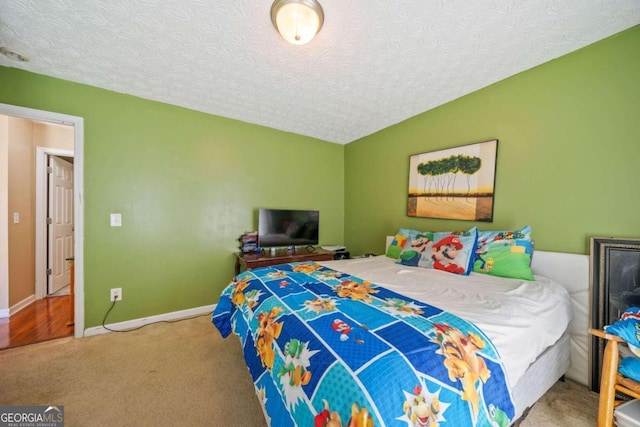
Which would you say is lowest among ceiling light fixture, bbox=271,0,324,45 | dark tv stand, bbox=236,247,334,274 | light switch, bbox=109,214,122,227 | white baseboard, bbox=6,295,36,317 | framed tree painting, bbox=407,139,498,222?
white baseboard, bbox=6,295,36,317

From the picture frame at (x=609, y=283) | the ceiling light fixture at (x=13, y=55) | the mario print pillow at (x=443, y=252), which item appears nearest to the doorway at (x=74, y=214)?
the ceiling light fixture at (x=13, y=55)

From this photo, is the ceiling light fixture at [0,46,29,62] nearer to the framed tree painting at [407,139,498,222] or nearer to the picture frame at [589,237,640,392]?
the framed tree painting at [407,139,498,222]

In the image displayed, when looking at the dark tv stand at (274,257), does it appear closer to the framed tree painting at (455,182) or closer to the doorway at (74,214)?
the framed tree painting at (455,182)

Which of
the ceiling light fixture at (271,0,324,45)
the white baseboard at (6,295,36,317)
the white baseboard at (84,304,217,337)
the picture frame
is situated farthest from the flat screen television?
the white baseboard at (6,295,36,317)

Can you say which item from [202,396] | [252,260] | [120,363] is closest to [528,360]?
[202,396]

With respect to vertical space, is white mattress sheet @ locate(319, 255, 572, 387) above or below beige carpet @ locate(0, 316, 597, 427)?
above

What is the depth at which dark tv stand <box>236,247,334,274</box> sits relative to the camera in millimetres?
2670

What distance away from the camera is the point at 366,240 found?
352 cm

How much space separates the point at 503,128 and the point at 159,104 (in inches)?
139

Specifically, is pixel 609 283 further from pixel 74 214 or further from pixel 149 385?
pixel 74 214

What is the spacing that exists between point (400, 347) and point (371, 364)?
0.14 meters

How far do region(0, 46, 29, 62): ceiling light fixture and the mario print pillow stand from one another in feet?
11.8

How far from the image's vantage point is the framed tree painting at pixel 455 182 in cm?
217
